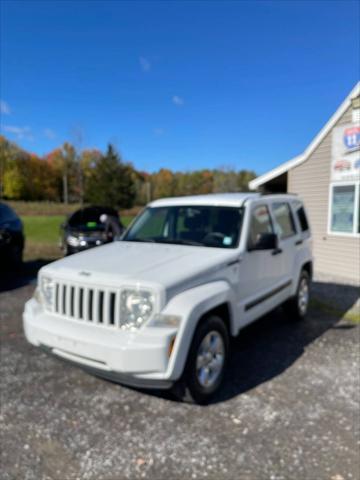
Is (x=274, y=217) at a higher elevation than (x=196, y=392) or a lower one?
higher

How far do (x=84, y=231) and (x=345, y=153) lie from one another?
7425 millimetres

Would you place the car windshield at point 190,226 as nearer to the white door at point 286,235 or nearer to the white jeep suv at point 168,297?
the white jeep suv at point 168,297

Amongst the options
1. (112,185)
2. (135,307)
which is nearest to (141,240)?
(135,307)

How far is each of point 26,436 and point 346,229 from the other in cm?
896

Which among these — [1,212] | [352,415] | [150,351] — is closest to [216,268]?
[150,351]

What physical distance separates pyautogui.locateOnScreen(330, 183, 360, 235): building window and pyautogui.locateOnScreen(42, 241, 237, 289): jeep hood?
267 inches

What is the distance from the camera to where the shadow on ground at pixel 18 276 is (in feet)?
26.7

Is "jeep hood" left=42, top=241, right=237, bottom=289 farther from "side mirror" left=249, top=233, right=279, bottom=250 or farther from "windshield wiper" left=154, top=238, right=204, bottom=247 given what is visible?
"side mirror" left=249, top=233, right=279, bottom=250

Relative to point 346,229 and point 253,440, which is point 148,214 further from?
point 346,229

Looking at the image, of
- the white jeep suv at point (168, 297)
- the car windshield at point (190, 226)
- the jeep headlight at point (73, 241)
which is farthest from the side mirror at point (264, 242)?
the jeep headlight at point (73, 241)

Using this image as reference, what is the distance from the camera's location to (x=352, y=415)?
3.22 m

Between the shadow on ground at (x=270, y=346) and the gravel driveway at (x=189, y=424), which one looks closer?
the gravel driveway at (x=189, y=424)

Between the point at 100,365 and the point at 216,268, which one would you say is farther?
the point at 216,268

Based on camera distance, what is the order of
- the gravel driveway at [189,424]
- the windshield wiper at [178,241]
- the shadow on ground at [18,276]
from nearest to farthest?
the gravel driveway at [189,424] → the windshield wiper at [178,241] → the shadow on ground at [18,276]
